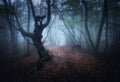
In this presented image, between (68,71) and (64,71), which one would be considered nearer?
(68,71)

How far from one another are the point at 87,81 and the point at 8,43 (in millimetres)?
29385

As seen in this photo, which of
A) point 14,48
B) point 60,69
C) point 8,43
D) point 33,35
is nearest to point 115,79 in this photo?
point 60,69

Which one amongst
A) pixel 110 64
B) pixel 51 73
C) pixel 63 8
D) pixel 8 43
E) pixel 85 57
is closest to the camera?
pixel 51 73

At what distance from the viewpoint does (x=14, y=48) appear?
24344mm

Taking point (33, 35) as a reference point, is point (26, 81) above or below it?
below

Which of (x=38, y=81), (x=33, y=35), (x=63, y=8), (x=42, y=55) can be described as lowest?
(x=38, y=81)

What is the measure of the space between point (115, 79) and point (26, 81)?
7002 millimetres

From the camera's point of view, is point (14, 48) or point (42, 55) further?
point (14, 48)

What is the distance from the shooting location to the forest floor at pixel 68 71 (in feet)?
39.8

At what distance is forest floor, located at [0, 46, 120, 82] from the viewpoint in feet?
39.8

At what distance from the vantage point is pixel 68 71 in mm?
13281

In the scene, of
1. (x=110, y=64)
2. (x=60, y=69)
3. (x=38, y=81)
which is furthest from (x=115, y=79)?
(x=38, y=81)

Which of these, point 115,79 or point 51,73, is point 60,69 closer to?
point 51,73

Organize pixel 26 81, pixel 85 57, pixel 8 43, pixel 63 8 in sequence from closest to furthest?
pixel 26 81 → pixel 85 57 → pixel 63 8 → pixel 8 43
